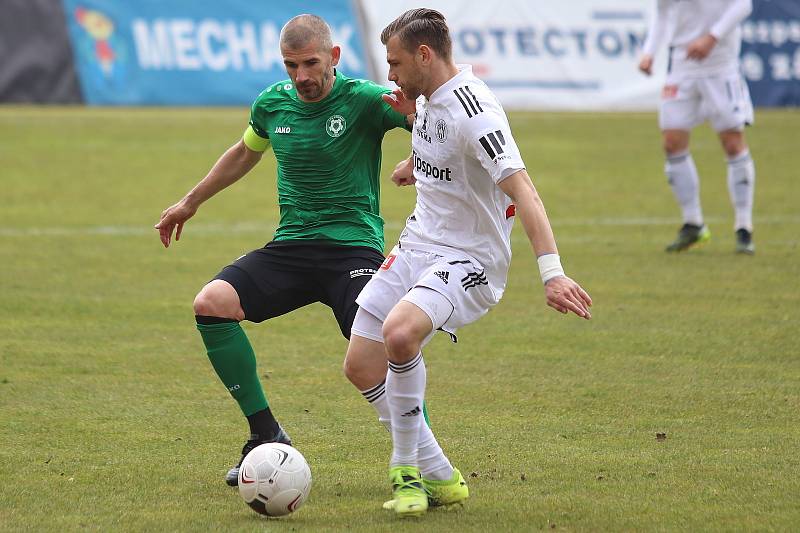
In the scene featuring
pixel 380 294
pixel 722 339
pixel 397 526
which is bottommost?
pixel 722 339

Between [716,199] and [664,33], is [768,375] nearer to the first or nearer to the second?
[664,33]

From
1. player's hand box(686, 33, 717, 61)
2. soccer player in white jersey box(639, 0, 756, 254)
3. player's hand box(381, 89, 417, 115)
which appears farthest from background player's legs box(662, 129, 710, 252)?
player's hand box(381, 89, 417, 115)

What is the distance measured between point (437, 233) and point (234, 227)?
7.82 metres

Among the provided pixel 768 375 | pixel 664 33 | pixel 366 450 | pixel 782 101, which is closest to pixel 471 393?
pixel 366 450

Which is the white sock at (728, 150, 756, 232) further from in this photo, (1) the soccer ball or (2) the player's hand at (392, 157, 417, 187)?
(1) the soccer ball

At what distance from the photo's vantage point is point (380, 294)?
518 centimetres

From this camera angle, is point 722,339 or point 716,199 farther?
point 716,199

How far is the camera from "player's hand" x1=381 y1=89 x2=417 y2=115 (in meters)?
5.65

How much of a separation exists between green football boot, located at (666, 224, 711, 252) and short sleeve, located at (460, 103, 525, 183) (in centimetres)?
670

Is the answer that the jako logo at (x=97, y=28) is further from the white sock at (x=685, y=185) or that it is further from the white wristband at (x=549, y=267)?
the white wristband at (x=549, y=267)

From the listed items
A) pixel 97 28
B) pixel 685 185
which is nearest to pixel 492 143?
pixel 685 185

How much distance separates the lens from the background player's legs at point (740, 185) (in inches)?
446

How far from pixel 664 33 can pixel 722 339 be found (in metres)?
4.64

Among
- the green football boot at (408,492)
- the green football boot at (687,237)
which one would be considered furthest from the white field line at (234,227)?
the green football boot at (408,492)
